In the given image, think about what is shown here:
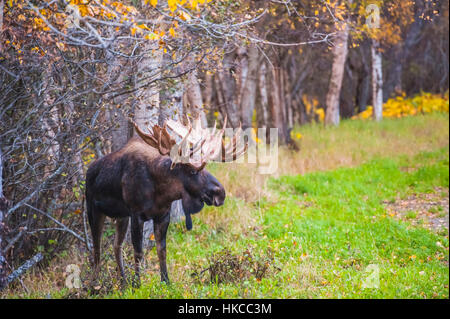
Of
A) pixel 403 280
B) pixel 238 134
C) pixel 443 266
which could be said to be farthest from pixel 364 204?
pixel 238 134

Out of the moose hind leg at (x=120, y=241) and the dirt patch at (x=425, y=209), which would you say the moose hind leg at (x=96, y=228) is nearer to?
the moose hind leg at (x=120, y=241)

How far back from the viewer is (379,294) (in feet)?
20.8

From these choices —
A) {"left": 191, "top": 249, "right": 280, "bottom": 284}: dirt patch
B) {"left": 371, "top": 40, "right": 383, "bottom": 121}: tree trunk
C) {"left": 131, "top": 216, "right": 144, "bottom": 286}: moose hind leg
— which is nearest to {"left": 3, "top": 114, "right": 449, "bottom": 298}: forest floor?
{"left": 191, "top": 249, "right": 280, "bottom": 284}: dirt patch

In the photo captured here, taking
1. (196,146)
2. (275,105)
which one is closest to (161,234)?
(196,146)

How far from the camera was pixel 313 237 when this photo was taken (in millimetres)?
8922

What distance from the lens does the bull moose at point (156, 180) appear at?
215 inches

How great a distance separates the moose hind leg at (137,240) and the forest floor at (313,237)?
143mm

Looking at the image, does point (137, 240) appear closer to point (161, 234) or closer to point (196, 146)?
point (161, 234)

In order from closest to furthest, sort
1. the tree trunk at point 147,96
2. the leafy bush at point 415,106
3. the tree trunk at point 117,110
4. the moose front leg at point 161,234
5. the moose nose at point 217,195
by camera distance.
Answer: the moose nose at point 217,195, the moose front leg at point 161,234, the tree trunk at point 117,110, the tree trunk at point 147,96, the leafy bush at point 415,106

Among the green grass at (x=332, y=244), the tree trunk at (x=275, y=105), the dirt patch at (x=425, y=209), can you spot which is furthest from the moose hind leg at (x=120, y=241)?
the tree trunk at (x=275, y=105)

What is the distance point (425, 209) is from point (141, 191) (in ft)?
23.6

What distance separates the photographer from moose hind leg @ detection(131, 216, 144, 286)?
589 cm

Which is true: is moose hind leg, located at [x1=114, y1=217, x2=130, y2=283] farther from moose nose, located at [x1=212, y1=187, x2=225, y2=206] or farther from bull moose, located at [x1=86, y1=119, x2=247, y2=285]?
moose nose, located at [x1=212, y1=187, x2=225, y2=206]

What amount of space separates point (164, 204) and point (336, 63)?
50.6ft
